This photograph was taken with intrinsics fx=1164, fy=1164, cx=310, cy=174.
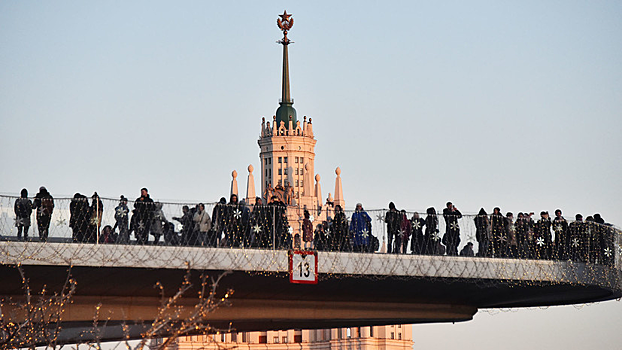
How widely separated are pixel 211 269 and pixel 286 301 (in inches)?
185

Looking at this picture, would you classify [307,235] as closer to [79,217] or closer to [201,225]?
[201,225]

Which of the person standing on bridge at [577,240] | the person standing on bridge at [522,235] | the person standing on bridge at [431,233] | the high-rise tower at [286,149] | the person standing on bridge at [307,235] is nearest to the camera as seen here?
the person standing on bridge at [307,235]

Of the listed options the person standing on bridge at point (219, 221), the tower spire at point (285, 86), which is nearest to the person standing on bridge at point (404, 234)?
the person standing on bridge at point (219, 221)

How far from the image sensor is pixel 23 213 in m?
26.8

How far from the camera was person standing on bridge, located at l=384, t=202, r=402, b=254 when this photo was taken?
2952 centimetres

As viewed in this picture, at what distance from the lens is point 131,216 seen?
27.7 metres

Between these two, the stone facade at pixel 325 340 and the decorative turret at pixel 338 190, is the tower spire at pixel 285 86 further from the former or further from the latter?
the stone facade at pixel 325 340

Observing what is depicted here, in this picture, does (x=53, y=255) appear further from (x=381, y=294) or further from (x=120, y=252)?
(x=381, y=294)

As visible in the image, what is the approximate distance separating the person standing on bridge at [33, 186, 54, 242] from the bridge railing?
0.02 m

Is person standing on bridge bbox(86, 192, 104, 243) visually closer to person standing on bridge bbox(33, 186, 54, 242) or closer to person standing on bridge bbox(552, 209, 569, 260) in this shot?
person standing on bridge bbox(33, 186, 54, 242)

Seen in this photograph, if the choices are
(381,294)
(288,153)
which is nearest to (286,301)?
(381,294)

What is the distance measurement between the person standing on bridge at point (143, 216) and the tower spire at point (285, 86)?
125846 millimetres

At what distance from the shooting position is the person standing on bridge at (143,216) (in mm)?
27531

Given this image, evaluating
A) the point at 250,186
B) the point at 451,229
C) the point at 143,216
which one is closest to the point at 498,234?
the point at 451,229
